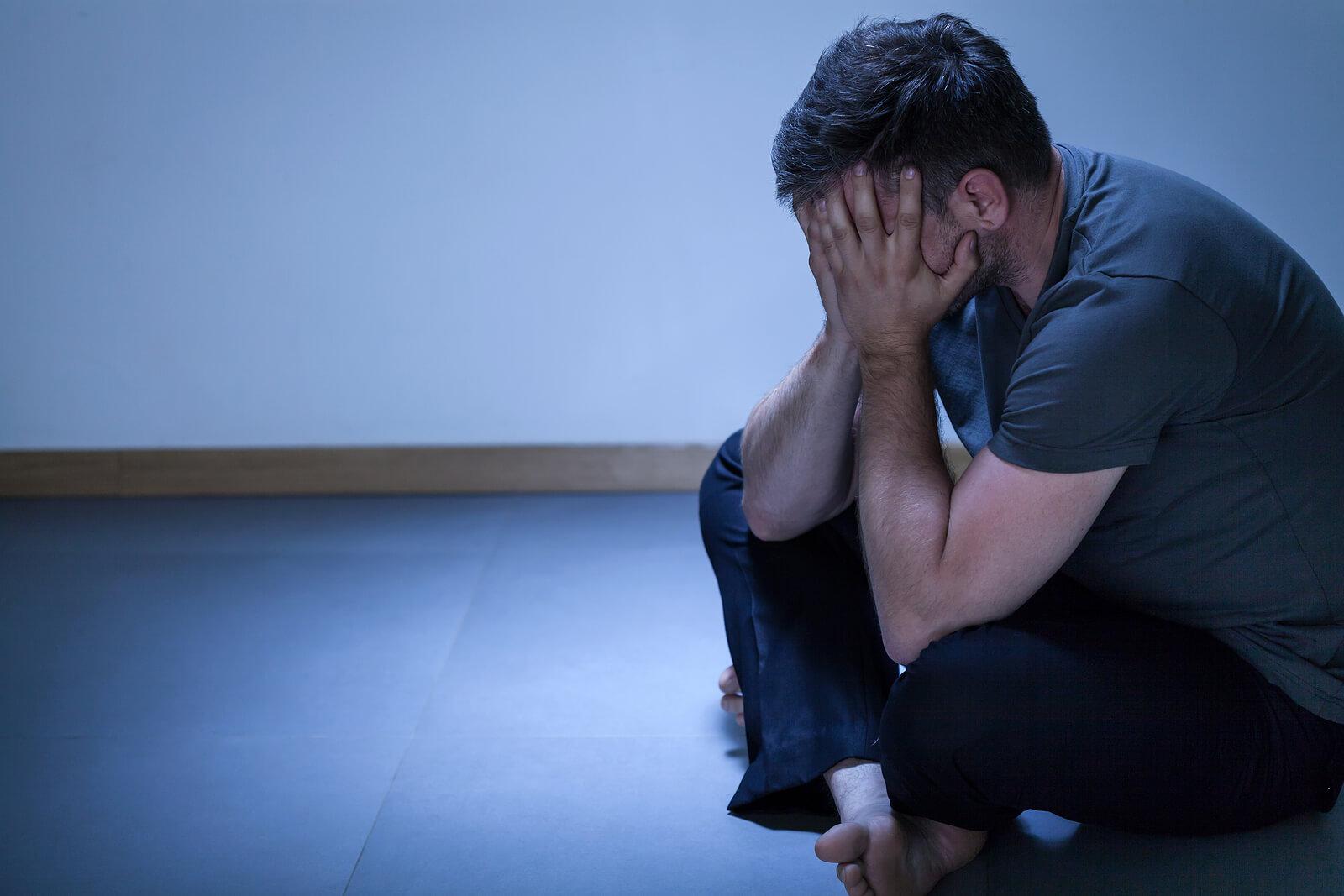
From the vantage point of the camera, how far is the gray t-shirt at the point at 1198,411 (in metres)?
1.07

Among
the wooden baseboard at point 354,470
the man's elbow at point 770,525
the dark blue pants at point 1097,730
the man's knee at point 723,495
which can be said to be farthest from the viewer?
the wooden baseboard at point 354,470

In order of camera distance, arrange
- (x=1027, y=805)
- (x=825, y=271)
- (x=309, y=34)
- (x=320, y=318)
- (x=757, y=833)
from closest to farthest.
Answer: (x=1027, y=805), (x=825, y=271), (x=757, y=833), (x=309, y=34), (x=320, y=318)

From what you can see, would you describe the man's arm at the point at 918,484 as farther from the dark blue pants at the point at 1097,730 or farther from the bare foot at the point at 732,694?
the bare foot at the point at 732,694

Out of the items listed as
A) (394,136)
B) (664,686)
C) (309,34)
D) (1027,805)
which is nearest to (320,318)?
(394,136)

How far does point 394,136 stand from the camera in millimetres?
2520

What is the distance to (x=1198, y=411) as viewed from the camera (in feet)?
3.66

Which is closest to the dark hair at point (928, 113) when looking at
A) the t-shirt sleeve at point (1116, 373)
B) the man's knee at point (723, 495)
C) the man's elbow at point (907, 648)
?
the t-shirt sleeve at point (1116, 373)

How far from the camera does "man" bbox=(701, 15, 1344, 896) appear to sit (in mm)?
1092

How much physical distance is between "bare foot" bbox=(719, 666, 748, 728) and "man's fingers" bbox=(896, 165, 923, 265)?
2.25ft

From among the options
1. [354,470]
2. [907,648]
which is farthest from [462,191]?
[907,648]

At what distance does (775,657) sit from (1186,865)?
50 cm

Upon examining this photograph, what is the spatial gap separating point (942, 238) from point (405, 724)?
3.39 ft

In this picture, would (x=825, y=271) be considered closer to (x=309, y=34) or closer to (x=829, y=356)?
(x=829, y=356)

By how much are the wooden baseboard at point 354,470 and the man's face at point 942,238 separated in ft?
4.70
